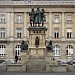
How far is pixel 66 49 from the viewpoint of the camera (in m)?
71.4

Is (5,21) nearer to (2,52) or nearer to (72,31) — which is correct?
(2,52)

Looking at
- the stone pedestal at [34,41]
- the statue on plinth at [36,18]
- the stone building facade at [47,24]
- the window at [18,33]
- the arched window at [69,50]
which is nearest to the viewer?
the stone pedestal at [34,41]

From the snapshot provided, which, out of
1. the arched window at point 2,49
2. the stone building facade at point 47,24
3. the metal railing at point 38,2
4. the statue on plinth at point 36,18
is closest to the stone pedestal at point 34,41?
the statue on plinth at point 36,18

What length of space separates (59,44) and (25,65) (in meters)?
38.1

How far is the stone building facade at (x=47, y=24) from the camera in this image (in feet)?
233

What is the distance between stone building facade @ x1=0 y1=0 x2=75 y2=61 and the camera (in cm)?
7106

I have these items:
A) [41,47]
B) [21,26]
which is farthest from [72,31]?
[41,47]

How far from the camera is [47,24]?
2852 inches

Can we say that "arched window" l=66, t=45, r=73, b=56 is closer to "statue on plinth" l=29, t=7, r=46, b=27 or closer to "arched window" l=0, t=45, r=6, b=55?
"arched window" l=0, t=45, r=6, b=55

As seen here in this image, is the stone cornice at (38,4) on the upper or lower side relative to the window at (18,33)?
upper

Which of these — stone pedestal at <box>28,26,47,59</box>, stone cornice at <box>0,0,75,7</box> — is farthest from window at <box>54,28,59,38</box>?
stone pedestal at <box>28,26,47,59</box>

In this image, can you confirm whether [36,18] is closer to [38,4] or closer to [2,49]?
[38,4]

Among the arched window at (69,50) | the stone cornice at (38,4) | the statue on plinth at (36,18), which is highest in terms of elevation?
the stone cornice at (38,4)

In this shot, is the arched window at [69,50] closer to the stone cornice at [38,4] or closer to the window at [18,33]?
the stone cornice at [38,4]
